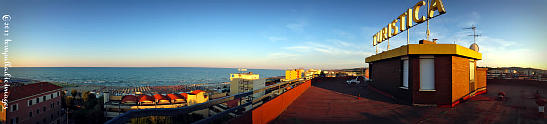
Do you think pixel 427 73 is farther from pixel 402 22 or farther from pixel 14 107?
pixel 14 107

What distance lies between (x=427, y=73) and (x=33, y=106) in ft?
134

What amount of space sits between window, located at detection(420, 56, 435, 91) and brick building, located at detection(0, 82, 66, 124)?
120 ft

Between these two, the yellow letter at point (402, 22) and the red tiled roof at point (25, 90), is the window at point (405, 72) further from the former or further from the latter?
the red tiled roof at point (25, 90)

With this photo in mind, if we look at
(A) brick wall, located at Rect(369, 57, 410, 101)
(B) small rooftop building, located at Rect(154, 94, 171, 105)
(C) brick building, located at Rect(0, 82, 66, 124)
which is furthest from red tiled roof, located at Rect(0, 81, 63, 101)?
(A) brick wall, located at Rect(369, 57, 410, 101)

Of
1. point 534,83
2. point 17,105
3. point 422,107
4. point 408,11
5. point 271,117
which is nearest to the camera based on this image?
point 271,117

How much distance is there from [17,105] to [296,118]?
34.8m

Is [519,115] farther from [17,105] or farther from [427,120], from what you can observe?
[17,105]

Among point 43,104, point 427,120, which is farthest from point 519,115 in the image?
point 43,104

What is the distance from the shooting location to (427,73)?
8.57 metres

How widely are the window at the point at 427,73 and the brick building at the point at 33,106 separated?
36.6 meters

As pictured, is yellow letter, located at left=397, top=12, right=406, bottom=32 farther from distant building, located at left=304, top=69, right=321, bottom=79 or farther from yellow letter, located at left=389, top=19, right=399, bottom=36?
distant building, located at left=304, top=69, right=321, bottom=79

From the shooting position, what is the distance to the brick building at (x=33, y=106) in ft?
76.9

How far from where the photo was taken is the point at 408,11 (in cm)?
1207

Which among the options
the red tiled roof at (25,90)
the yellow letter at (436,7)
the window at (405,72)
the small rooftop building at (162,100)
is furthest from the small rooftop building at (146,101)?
the yellow letter at (436,7)
